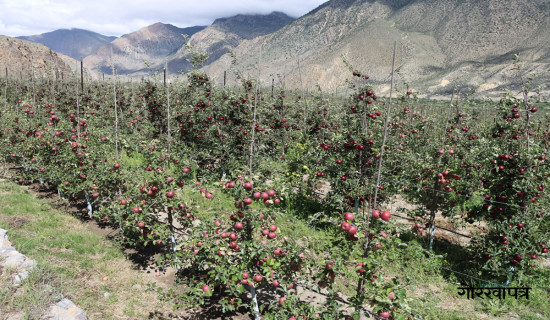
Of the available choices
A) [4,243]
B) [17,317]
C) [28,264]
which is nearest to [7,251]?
[4,243]

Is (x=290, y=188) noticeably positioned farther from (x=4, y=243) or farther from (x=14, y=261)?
(x=4, y=243)

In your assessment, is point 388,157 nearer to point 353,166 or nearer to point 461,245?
point 353,166

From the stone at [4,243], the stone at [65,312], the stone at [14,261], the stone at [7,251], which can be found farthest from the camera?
the stone at [4,243]

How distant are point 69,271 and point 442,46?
11874 cm

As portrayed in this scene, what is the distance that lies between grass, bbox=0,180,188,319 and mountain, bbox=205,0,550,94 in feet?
205

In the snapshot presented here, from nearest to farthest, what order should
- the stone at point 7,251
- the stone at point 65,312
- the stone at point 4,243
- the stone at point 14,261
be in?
the stone at point 65,312 → the stone at point 14,261 → the stone at point 7,251 → the stone at point 4,243

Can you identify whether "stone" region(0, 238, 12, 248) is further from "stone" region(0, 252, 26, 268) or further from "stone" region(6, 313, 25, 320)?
"stone" region(6, 313, 25, 320)

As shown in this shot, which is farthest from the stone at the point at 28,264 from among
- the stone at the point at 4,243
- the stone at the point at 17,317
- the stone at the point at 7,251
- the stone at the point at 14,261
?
the stone at the point at 17,317

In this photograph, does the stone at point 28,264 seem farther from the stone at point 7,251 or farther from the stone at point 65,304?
the stone at point 65,304

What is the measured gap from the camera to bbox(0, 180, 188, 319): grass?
13.7ft

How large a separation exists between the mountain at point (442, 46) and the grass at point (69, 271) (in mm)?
62506

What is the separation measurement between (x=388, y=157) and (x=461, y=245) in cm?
343

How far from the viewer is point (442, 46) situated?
9831cm

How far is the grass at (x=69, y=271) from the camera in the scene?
4.18 metres
